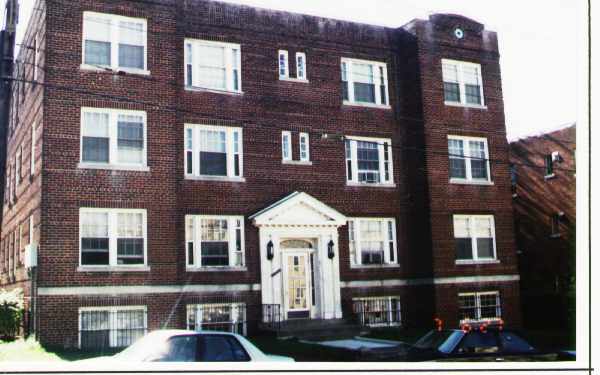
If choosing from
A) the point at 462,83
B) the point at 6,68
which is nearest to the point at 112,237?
the point at 6,68

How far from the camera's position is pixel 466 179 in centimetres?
1941

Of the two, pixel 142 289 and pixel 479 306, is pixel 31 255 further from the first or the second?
pixel 479 306

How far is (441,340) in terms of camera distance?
1162 cm

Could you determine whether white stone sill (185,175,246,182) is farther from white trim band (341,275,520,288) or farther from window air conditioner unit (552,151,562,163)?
window air conditioner unit (552,151,562,163)

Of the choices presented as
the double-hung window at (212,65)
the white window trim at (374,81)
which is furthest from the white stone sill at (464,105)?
the double-hung window at (212,65)

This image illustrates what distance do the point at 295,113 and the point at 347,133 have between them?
5.09 feet

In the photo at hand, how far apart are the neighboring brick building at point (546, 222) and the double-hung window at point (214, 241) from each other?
744cm

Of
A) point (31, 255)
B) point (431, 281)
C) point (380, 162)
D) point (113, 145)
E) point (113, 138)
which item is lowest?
point (431, 281)

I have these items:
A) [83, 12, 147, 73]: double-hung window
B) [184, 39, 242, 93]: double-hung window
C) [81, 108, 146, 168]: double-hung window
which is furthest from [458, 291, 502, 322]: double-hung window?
[83, 12, 147, 73]: double-hung window

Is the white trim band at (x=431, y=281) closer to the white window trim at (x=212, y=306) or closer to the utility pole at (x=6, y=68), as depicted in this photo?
the white window trim at (x=212, y=306)

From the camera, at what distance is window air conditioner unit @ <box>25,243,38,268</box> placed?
14709mm

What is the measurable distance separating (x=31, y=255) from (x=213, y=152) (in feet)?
15.8

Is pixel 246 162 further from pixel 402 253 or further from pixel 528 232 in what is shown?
pixel 528 232

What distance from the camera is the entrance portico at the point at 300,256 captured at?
671 inches
